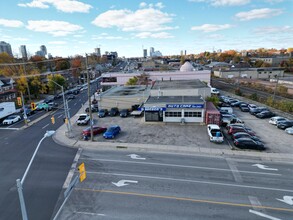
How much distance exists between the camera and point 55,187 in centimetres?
1517

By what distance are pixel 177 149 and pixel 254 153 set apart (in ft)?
28.0

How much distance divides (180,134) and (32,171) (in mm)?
18168

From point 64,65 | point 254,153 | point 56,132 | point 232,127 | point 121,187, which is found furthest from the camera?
point 64,65

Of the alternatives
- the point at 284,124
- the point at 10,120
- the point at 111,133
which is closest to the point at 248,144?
the point at 284,124

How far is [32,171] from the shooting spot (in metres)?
17.7

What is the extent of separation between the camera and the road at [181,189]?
12250mm

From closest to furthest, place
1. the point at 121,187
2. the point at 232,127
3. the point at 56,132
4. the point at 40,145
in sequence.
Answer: the point at 121,187, the point at 40,145, the point at 232,127, the point at 56,132

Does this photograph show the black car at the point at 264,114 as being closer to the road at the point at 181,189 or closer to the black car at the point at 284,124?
the black car at the point at 284,124

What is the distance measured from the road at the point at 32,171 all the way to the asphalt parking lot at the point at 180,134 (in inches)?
211

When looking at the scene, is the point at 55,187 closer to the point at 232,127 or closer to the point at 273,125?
the point at 232,127

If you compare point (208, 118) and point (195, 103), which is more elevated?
point (195, 103)

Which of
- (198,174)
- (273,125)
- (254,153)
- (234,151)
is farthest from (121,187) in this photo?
(273,125)

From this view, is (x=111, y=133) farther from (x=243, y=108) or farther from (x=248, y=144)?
(x=243, y=108)

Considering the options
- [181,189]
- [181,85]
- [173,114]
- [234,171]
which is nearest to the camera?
[181,189]
